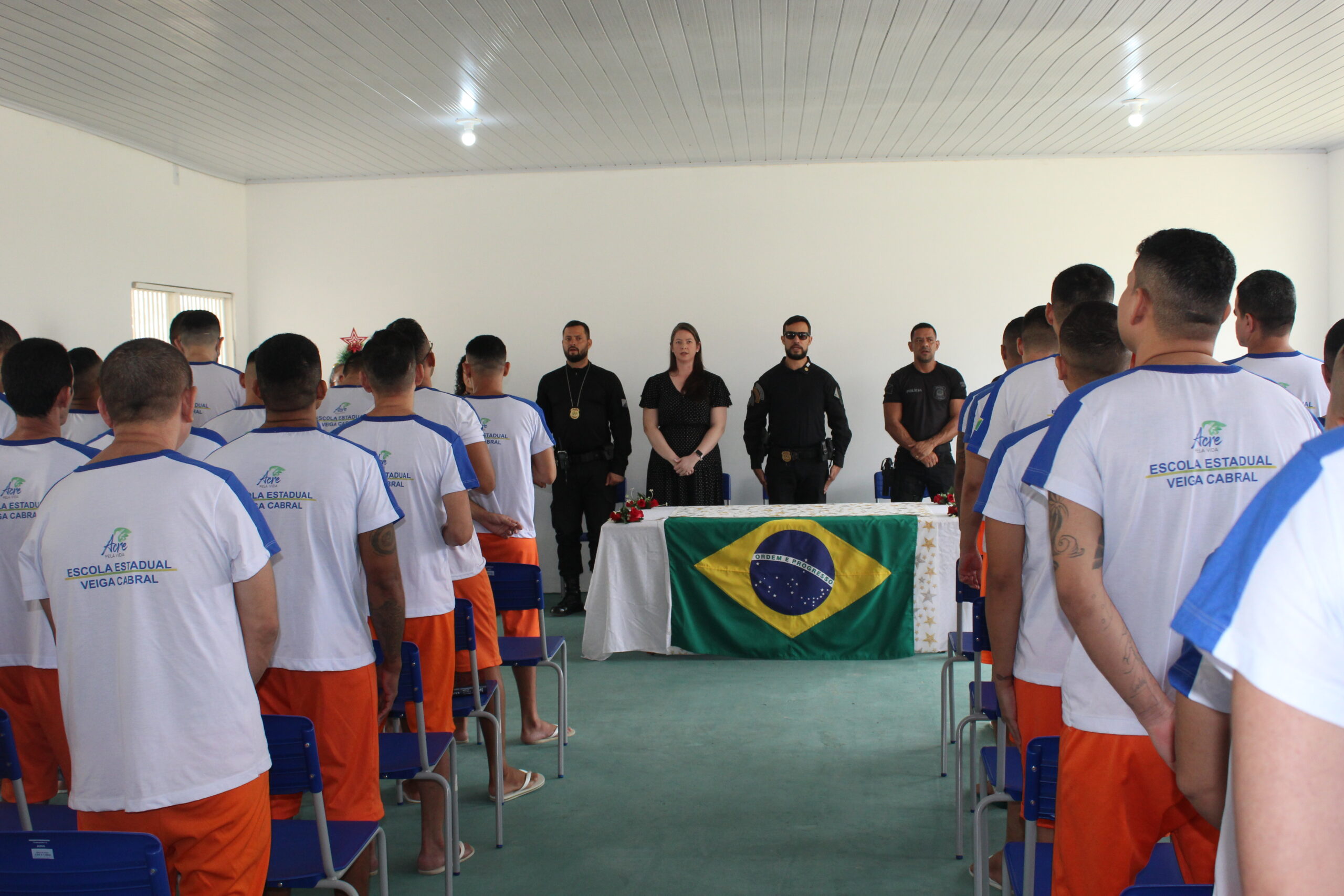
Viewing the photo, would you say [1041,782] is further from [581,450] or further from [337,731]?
[581,450]

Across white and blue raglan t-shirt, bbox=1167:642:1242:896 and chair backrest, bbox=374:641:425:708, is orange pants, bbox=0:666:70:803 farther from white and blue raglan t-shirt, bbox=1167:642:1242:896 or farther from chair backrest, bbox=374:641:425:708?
white and blue raglan t-shirt, bbox=1167:642:1242:896

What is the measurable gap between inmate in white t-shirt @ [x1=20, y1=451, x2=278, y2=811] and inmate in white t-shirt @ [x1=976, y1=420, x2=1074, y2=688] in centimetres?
169

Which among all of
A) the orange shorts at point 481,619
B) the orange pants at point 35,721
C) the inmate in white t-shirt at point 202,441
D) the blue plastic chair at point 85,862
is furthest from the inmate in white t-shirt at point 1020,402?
the orange pants at point 35,721

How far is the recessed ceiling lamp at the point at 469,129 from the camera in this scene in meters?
5.91

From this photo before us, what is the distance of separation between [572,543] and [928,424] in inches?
110

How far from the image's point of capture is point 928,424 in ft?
21.5

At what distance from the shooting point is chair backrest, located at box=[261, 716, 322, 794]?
6.40ft

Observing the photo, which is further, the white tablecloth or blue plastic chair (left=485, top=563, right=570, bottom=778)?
the white tablecloth

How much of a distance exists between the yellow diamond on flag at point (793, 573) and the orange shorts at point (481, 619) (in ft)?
6.48

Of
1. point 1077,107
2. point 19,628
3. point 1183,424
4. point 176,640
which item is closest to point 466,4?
point 19,628

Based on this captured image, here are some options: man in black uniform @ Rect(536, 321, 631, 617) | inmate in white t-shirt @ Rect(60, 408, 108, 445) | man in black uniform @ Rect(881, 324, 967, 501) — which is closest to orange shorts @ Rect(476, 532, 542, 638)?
inmate in white t-shirt @ Rect(60, 408, 108, 445)

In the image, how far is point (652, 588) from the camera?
532 cm

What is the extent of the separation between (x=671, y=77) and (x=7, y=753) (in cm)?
434

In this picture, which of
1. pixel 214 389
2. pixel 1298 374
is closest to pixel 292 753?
pixel 214 389
